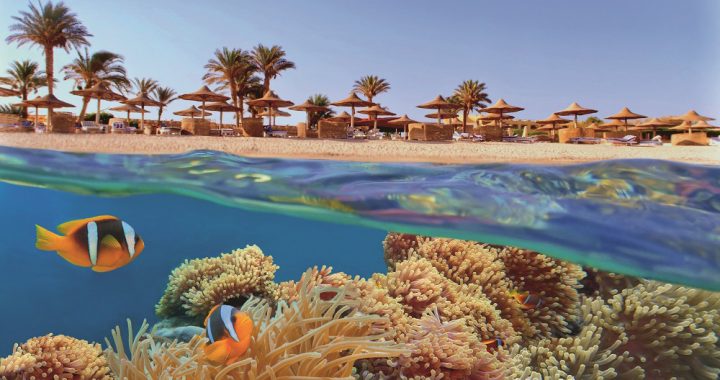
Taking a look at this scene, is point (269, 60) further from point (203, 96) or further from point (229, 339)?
point (229, 339)

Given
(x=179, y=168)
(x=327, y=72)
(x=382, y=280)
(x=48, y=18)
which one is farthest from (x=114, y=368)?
(x=48, y=18)

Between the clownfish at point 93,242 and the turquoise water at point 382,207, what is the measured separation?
3.09 meters

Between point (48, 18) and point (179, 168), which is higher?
point (48, 18)

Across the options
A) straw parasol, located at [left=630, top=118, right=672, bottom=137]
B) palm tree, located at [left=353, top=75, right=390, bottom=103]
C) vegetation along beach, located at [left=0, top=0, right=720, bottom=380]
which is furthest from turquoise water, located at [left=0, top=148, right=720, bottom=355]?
palm tree, located at [left=353, top=75, right=390, bottom=103]

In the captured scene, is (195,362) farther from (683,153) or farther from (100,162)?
(683,153)

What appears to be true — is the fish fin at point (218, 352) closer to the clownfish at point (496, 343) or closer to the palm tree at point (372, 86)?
the clownfish at point (496, 343)

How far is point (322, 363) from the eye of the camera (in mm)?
2994

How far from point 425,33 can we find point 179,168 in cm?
1523

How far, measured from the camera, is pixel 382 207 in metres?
6.45

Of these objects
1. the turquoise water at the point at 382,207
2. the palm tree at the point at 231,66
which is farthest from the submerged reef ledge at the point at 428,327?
the palm tree at the point at 231,66

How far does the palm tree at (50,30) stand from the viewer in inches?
1029

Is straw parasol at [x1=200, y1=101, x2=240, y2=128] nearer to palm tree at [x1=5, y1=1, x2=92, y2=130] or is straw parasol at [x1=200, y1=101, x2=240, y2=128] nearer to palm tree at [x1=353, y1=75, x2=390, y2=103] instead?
palm tree at [x1=5, y1=1, x2=92, y2=130]

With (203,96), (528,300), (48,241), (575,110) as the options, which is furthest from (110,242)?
(575,110)

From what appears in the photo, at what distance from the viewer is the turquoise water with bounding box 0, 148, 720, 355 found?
5453 millimetres
